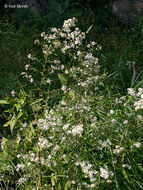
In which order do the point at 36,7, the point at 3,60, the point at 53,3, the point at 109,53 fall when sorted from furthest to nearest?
the point at 36,7 < the point at 53,3 < the point at 109,53 < the point at 3,60

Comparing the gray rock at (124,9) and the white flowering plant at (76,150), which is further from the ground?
the gray rock at (124,9)

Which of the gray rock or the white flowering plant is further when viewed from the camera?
the gray rock

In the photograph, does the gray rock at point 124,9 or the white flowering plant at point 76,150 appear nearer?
the white flowering plant at point 76,150

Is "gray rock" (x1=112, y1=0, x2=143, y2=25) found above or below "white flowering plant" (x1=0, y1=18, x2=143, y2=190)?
above

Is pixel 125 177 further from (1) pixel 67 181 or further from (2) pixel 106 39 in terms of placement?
(2) pixel 106 39

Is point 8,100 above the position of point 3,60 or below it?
below

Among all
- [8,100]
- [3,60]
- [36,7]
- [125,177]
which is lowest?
[125,177]

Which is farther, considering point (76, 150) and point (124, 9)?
point (124, 9)

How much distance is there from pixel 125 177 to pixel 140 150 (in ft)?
1.18

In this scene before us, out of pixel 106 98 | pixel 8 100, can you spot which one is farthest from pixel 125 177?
pixel 8 100

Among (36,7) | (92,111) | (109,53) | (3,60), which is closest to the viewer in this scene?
(92,111)

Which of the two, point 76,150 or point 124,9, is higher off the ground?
point 124,9

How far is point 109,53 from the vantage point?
4.43 metres

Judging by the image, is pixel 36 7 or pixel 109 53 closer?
pixel 109 53
